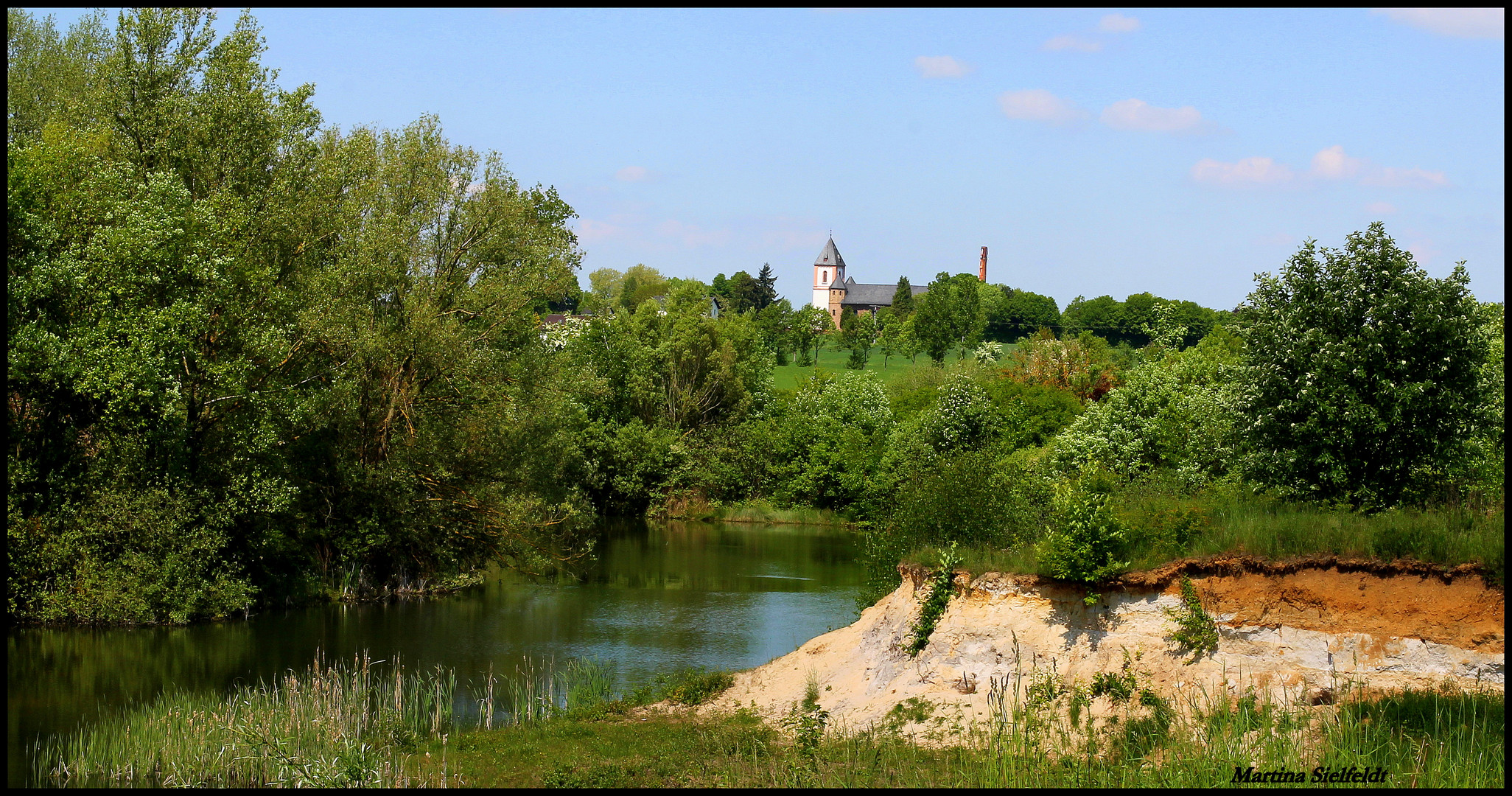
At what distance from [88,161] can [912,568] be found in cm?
2265

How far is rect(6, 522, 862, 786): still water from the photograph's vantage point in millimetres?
22016

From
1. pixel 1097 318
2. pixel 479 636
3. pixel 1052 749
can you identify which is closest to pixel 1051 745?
pixel 1052 749

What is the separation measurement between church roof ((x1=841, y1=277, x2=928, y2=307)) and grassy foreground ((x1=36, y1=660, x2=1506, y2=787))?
14285 centimetres

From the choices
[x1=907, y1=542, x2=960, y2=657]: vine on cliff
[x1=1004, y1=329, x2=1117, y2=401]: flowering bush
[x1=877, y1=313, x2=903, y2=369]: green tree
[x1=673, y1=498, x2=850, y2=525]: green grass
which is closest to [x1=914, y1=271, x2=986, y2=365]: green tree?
[x1=877, y1=313, x2=903, y2=369]: green tree

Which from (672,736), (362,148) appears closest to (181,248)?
(362,148)

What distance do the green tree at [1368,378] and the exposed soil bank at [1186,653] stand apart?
165 inches

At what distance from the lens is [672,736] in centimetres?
1820

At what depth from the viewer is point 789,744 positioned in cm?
1772

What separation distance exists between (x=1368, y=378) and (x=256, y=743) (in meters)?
19.2

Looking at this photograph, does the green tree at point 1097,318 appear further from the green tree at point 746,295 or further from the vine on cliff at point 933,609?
the vine on cliff at point 933,609

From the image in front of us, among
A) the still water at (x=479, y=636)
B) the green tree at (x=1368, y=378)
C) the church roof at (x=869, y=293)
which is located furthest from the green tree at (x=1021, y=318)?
the green tree at (x=1368, y=378)

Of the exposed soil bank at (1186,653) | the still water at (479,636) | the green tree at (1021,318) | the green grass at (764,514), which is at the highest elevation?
the green tree at (1021,318)

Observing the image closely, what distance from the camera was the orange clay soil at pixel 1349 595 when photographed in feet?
51.1

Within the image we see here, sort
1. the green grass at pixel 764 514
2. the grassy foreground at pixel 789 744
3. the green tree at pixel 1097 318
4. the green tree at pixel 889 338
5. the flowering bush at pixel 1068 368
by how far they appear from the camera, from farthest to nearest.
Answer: the green tree at pixel 1097 318 < the green tree at pixel 889 338 < the green grass at pixel 764 514 < the flowering bush at pixel 1068 368 < the grassy foreground at pixel 789 744
